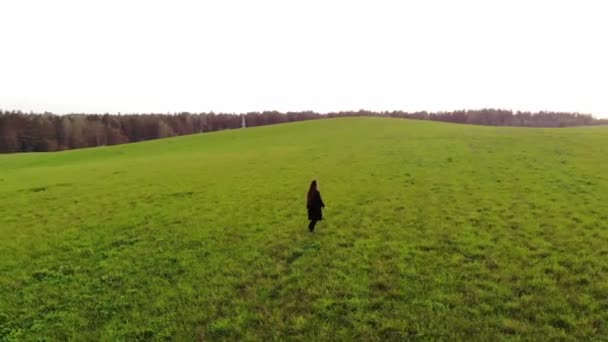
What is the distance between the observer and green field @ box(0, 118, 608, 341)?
33.1ft

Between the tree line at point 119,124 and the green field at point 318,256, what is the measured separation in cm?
10685

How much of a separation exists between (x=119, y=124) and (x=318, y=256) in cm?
15492

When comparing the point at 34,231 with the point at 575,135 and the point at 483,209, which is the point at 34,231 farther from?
the point at 575,135

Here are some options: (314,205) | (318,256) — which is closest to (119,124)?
(314,205)

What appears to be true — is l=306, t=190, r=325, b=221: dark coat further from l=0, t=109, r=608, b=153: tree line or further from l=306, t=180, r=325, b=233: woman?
l=0, t=109, r=608, b=153: tree line

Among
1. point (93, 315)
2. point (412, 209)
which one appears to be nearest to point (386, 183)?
point (412, 209)

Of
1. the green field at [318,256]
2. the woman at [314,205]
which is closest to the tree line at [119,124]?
the green field at [318,256]

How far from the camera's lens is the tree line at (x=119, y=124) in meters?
115

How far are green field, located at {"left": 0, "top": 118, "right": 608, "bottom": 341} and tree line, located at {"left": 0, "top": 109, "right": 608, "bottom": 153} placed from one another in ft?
351

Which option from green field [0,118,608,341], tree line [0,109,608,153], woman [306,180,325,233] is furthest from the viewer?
tree line [0,109,608,153]

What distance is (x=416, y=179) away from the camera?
25344 mm

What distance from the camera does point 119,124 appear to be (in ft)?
489

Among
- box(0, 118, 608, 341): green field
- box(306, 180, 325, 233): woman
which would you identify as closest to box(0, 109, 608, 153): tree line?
box(0, 118, 608, 341): green field

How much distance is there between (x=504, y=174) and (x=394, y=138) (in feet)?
73.2
